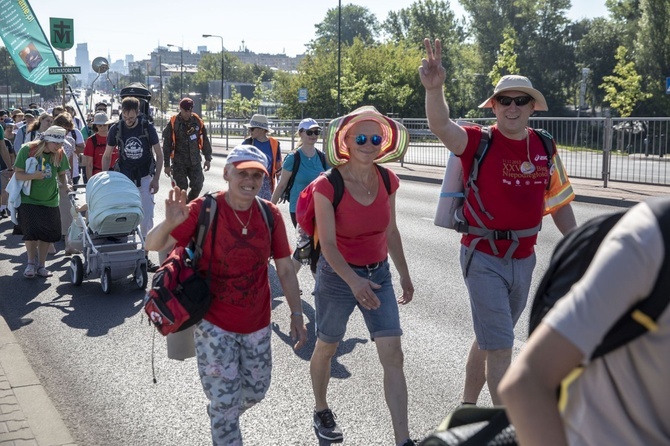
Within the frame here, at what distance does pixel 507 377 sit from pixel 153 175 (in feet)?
30.7

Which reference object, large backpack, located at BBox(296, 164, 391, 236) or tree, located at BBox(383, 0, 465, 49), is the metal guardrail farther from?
tree, located at BBox(383, 0, 465, 49)

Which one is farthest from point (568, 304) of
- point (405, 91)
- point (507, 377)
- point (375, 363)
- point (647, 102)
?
point (405, 91)

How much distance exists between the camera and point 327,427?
5.15 metres

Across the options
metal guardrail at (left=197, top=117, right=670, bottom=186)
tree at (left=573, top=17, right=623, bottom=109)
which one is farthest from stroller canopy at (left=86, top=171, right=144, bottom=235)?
tree at (left=573, top=17, right=623, bottom=109)

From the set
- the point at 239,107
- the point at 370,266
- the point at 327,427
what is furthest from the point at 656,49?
the point at 327,427

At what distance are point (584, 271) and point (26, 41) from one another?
728 inches

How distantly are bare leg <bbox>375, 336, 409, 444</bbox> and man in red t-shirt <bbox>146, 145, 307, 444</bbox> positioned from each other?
26.8 inches

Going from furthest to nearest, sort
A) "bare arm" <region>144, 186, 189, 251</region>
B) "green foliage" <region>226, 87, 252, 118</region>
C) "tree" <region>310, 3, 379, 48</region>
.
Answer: "tree" <region>310, 3, 379, 48</region> → "green foliage" <region>226, 87, 252, 118</region> → "bare arm" <region>144, 186, 189, 251</region>

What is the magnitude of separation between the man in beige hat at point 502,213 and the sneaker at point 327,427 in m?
0.95

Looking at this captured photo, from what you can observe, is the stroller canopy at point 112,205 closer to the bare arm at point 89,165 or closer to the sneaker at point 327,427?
the bare arm at point 89,165

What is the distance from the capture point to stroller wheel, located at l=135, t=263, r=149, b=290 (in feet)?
31.0

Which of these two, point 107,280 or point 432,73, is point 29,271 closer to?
point 107,280

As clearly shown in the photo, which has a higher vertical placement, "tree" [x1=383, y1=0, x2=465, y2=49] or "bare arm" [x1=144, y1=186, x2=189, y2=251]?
"tree" [x1=383, y1=0, x2=465, y2=49]

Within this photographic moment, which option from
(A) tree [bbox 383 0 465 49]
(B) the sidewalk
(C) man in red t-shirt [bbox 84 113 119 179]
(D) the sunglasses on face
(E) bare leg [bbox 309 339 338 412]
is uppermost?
(A) tree [bbox 383 0 465 49]
